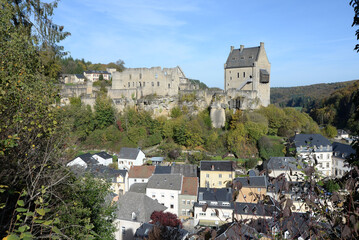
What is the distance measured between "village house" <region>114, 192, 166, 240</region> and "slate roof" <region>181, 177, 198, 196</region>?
273cm

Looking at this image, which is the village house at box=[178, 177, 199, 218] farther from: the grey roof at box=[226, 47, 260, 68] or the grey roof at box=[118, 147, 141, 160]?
the grey roof at box=[226, 47, 260, 68]

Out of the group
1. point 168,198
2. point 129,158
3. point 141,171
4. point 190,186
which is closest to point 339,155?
point 190,186

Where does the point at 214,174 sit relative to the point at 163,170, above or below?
below

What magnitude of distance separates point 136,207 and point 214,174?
7.61 metres

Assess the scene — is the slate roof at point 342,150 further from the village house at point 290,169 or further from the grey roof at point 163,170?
the grey roof at point 163,170

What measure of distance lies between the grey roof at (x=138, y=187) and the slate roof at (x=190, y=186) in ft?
10.4

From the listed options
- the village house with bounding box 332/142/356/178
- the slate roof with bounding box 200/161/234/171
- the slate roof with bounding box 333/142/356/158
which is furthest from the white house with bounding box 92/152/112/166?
the slate roof with bounding box 333/142/356/158

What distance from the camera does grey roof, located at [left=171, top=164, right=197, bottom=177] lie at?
22031 mm

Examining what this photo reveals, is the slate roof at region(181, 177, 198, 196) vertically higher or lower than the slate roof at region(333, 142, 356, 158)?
lower

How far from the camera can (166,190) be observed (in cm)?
1975

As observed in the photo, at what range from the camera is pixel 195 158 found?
81.2 ft

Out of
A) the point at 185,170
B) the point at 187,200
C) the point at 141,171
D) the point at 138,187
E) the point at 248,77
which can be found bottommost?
the point at 187,200

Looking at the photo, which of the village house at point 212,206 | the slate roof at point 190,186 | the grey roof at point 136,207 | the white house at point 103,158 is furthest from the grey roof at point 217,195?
the white house at point 103,158

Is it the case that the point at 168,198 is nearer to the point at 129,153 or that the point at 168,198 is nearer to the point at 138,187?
the point at 138,187
